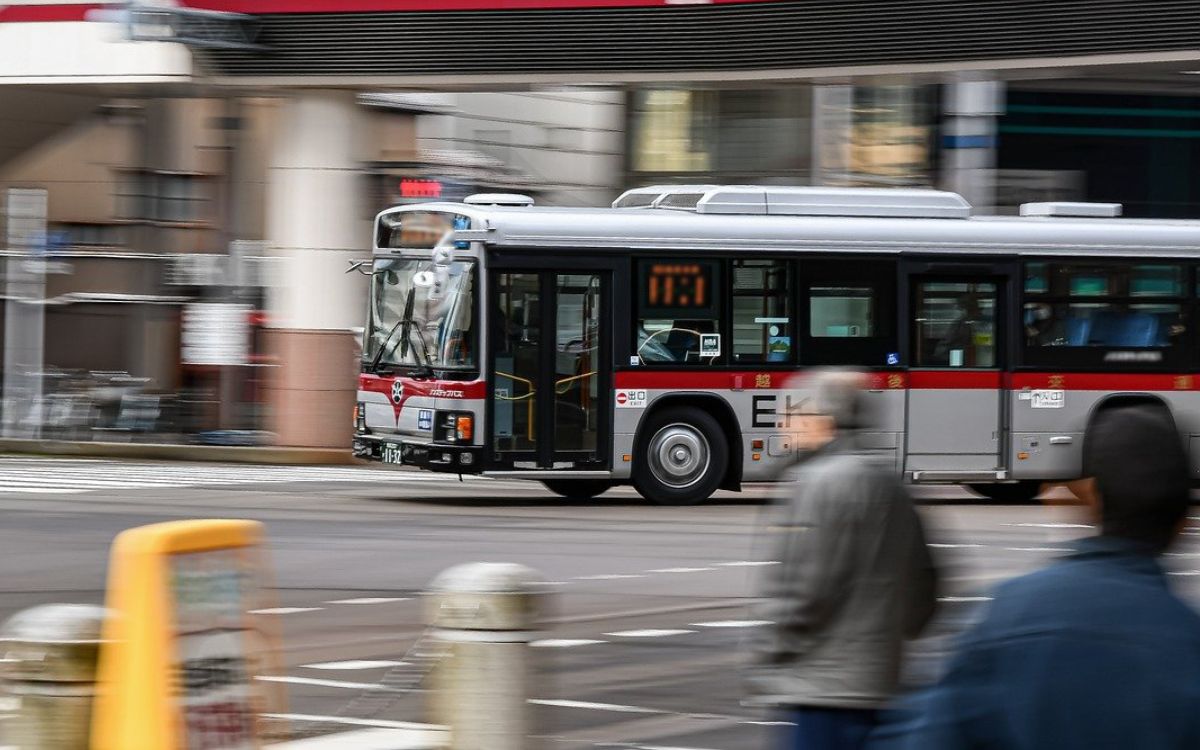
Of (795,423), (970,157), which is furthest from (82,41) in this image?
(795,423)

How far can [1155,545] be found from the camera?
274 centimetres

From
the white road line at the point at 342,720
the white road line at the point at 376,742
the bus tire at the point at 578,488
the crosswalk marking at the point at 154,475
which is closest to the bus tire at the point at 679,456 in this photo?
the bus tire at the point at 578,488

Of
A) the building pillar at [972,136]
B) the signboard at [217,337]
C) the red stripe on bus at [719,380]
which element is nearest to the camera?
the red stripe on bus at [719,380]

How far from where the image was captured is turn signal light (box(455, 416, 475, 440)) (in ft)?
60.6

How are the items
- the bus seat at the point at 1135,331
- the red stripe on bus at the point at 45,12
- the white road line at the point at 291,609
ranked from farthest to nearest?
the red stripe on bus at the point at 45,12 → the bus seat at the point at 1135,331 → the white road line at the point at 291,609

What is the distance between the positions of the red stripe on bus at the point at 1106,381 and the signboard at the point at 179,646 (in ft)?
49.7

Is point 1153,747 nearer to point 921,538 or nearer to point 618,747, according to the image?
point 921,538

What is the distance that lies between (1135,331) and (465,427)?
717cm

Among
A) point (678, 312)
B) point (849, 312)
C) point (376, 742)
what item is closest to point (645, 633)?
point (376, 742)

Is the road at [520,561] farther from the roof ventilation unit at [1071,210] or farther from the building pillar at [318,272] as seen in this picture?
the roof ventilation unit at [1071,210]

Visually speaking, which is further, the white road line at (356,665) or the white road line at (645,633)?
the white road line at (645,633)

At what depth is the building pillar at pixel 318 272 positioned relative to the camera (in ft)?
82.1

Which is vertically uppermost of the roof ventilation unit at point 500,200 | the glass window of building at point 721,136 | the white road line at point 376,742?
the glass window of building at point 721,136

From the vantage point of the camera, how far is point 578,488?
67.4 feet
